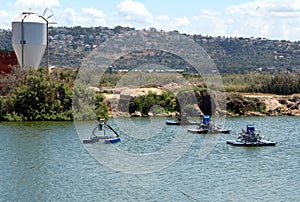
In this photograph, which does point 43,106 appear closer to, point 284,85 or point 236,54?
point 284,85

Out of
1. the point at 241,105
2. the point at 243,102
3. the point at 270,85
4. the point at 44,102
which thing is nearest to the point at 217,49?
the point at 270,85

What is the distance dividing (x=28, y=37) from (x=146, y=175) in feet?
108

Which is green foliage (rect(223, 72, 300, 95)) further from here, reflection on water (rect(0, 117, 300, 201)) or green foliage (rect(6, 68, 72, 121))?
reflection on water (rect(0, 117, 300, 201))

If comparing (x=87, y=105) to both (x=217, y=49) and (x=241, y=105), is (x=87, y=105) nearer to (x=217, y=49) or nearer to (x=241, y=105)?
(x=241, y=105)

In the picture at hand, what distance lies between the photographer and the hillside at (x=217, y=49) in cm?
11338

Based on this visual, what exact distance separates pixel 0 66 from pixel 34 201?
1500 inches

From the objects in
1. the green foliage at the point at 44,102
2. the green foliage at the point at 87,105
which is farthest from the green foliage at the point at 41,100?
the green foliage at the point at 87,105

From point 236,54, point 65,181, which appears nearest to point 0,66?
point 65,181

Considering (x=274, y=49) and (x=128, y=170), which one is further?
(x=274, y=49)

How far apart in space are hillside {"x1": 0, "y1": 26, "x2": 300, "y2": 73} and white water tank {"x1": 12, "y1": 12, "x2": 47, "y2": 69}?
43276mm

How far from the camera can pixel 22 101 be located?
52.4 m

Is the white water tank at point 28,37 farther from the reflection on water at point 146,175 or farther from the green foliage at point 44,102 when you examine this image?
the reflection on water at point 146,175

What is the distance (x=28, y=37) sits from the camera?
196 ft

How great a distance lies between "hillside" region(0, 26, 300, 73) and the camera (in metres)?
113
